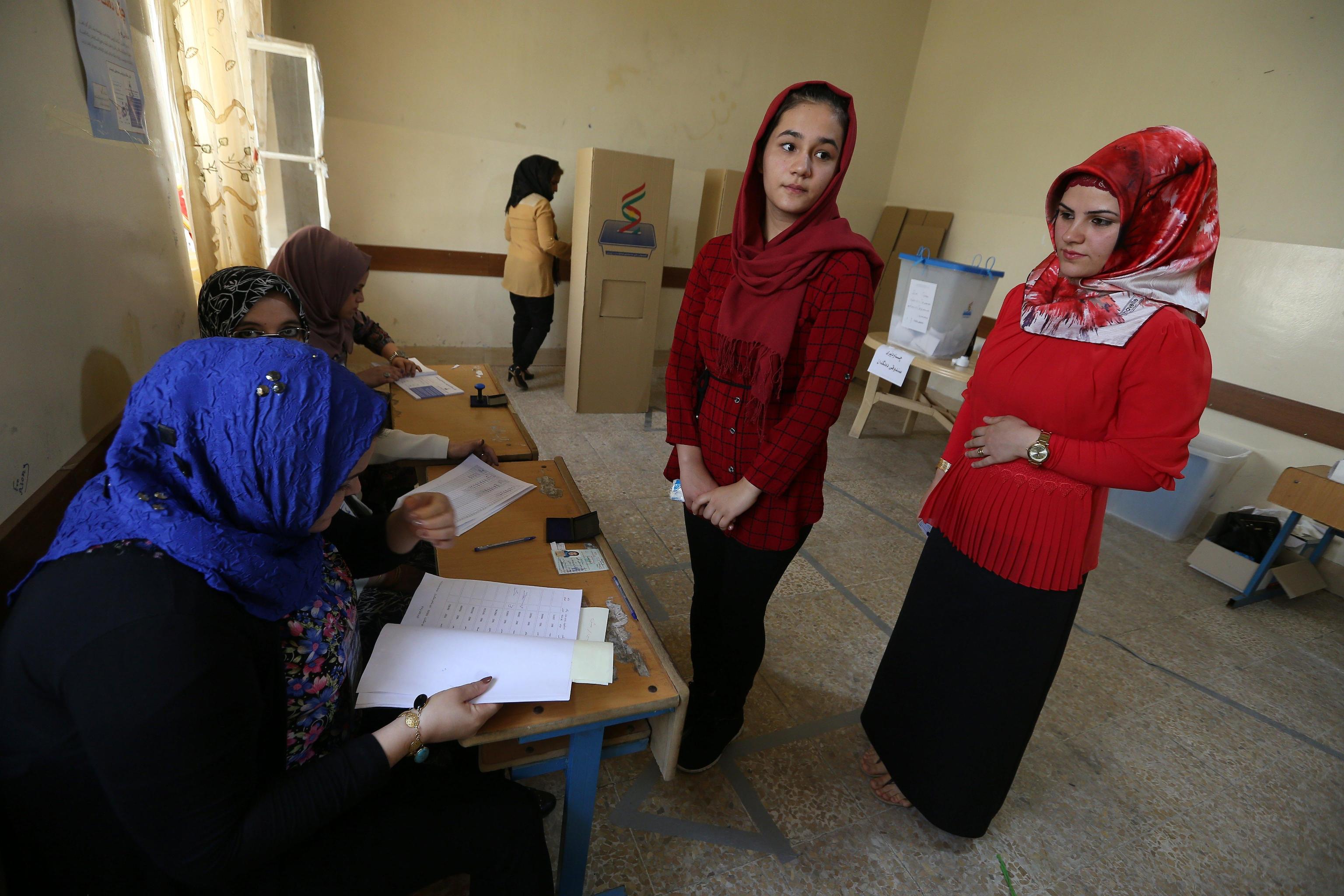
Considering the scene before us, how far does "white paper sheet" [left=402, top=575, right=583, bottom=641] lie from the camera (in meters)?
1.04

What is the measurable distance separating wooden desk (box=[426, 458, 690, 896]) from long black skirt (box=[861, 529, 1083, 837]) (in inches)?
28.2

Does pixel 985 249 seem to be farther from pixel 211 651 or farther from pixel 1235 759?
pixel 211 651

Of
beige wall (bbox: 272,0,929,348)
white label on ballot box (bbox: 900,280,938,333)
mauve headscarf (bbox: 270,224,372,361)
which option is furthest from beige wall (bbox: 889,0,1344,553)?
mauve headscarf (bbox: 270,224,372,361)

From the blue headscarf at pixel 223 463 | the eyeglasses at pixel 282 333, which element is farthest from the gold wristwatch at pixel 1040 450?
the eyeglasses at pixel 282 333

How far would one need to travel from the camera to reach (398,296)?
454 cm

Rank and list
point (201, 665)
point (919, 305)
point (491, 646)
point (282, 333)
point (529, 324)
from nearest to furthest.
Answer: point (201, 665) < point (491, 646) < point (282, 333) < point (919, 305) < point (529, 324)

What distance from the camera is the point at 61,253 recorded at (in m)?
1.01

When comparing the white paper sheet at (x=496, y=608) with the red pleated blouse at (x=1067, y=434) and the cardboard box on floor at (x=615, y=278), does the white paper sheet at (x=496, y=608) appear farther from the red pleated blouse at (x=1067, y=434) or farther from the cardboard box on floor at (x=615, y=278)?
the cardboard box on floor at (x=615, y=278)

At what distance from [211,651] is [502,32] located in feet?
15.2

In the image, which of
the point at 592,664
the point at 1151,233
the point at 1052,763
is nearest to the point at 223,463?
the point at 592,664

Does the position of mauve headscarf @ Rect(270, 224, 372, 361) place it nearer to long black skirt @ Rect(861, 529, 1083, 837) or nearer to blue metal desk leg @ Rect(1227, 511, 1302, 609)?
long black skirt @ Rect(861, 529, 1083, 837)

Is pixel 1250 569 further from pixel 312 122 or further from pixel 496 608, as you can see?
pixel 312 122

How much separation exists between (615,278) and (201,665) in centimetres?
359

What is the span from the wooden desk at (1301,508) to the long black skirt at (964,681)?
2.15 metres
